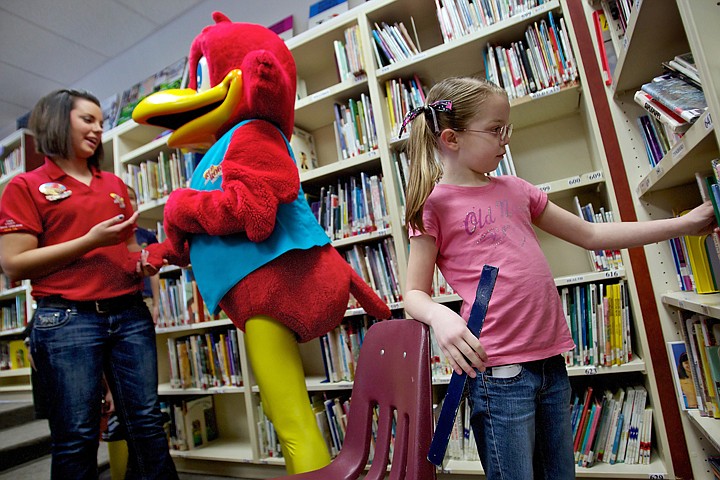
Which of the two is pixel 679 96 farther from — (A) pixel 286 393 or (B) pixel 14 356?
(B) pixel 14 356

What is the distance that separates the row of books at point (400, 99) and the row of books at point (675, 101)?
928mm

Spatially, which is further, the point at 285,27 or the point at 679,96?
the point at 285,27

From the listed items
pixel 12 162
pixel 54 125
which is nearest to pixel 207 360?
pixel 54 125

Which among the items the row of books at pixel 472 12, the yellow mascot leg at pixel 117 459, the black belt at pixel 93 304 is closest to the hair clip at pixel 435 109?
the row of books at pixel 472 12

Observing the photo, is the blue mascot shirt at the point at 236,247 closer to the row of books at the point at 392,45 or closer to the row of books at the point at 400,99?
the row of books at the point at 400,99

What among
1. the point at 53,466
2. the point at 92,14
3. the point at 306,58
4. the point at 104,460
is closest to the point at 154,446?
the point at 53,466

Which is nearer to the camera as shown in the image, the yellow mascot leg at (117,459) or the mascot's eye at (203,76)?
the mascot's eye at (203,76)

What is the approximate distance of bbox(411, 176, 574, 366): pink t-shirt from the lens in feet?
2.55

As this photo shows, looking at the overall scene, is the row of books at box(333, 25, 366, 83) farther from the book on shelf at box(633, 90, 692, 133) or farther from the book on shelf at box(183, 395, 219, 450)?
the book on shelf at box(183, 395, 219, 450)

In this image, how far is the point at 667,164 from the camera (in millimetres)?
917

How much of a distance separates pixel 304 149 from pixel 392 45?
651 millimetres

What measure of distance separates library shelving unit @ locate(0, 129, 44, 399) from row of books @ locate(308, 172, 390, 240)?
2.65 meters

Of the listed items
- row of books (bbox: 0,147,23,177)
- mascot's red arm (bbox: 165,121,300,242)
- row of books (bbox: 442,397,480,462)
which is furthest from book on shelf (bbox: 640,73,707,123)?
row of books (bbox: 0,147,23,177)

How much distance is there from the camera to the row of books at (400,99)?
177 cm
